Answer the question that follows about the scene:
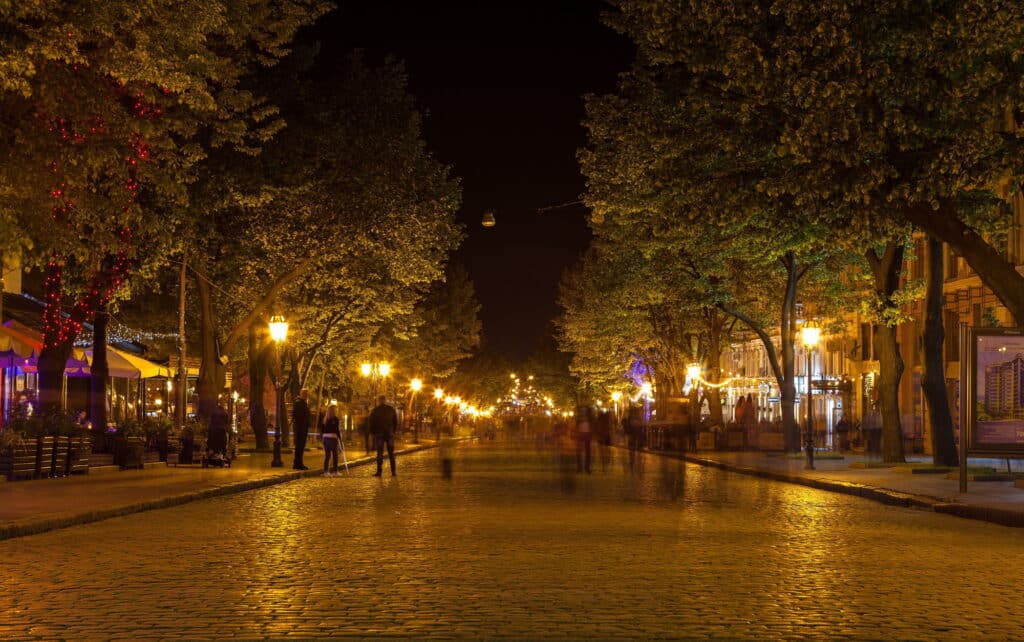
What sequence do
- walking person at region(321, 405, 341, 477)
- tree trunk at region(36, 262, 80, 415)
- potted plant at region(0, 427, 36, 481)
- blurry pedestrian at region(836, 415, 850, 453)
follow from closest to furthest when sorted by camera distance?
potted plant at region(0, 427, 36, 481)
tree trunk at region(36, 262, 80, 415)
walking person at region(321, 405, 341, 477)
blurry pedestrian at region(836, 415, 850, 453)

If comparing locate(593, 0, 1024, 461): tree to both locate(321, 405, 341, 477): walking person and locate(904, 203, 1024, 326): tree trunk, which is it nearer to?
locate(904, 203, 1024, 326): tree trunk

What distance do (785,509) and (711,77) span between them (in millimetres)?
9439

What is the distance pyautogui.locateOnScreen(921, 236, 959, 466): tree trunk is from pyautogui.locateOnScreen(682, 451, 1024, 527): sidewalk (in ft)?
3.93

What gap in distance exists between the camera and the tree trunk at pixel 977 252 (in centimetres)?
2159

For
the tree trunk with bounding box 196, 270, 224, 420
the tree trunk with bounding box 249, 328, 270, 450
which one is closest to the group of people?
the tree trunk with bounding box 196, 270, 224, 420

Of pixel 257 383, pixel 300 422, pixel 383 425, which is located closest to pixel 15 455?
pixel 300 422

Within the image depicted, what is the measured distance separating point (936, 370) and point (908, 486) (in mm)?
6071

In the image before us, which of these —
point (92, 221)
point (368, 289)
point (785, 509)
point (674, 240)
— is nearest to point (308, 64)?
point (368, 289)

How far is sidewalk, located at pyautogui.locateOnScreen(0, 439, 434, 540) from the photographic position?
53.5 ft

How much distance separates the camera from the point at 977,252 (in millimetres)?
21922

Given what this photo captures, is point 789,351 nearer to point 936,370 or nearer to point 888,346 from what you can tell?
point 888,346

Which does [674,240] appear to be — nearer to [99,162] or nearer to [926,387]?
[926,387]

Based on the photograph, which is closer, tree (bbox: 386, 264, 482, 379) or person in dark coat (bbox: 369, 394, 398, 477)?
person in dark coat (bbox: 369, 394, 398, 477)

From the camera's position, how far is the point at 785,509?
1956 centimetres
